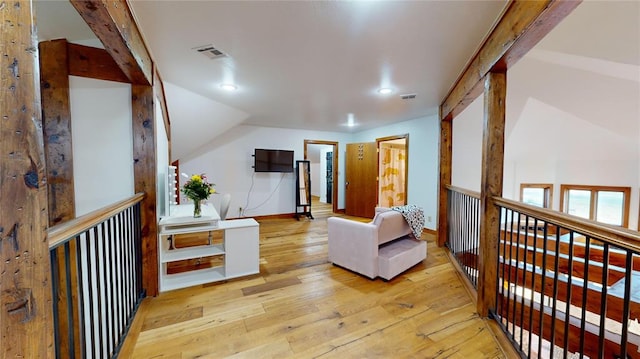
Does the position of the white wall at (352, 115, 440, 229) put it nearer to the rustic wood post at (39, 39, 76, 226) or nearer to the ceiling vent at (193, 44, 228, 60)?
the ceiling vent at (193, 44, 228, 60)

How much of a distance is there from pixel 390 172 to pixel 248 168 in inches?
135

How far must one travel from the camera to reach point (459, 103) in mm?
2744

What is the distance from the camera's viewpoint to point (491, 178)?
191 cm

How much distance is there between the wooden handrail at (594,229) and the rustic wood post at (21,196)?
1796 mm

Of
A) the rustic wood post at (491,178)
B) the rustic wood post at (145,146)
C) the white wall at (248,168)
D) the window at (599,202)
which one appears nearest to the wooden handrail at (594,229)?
the rustic wood post at (491,178)

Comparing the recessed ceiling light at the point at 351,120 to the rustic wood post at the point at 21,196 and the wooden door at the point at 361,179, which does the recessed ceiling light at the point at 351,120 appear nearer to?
the wooden door at the point at 361,179

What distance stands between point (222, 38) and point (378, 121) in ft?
11.9

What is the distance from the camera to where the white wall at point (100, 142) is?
78.1 inches

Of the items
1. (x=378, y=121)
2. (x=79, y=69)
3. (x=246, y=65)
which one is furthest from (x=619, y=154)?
Result: (x=79, y=69)

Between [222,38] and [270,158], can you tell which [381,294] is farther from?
[270,158]

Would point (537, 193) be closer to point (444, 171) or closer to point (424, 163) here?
point (424, 163)

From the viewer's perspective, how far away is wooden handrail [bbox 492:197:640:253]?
86 centimetres

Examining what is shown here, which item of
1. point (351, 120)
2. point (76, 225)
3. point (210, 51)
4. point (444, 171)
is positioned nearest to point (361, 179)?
point (351, 120)

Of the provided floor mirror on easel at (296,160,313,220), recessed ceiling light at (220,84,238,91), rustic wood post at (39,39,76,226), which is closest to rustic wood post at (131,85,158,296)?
rustic wood post at (39,39,76,226)
